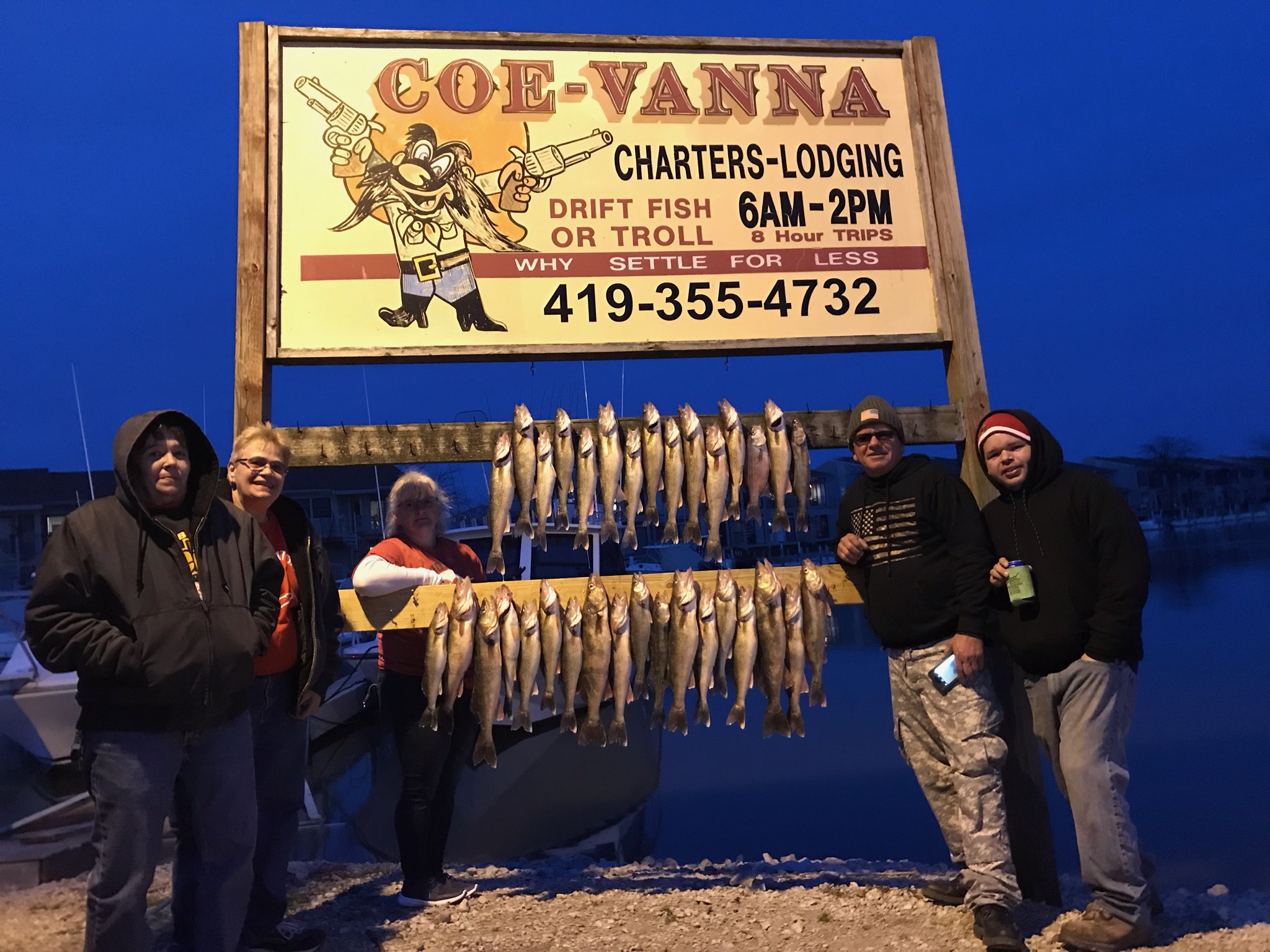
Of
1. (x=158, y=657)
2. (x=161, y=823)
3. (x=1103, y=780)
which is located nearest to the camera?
(x=158, y=657)

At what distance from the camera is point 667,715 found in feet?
11.6

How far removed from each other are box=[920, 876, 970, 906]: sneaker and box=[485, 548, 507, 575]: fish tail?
222 centimetres

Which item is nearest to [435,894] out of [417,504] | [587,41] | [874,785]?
[417,504]

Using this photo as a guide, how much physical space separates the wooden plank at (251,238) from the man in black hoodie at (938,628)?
2455 millimetres

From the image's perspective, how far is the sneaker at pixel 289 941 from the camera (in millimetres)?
3295

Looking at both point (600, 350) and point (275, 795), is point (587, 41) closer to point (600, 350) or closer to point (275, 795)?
point (600, 350)

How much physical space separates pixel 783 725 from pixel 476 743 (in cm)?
122

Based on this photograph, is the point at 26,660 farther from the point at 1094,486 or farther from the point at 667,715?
the point at 1094,486

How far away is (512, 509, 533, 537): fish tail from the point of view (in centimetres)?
344

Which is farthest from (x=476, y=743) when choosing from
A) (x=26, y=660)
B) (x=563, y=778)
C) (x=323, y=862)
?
(x=26, y=660)

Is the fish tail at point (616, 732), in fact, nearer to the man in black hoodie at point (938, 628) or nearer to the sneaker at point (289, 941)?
the man in black hoodie at point (938, 628)

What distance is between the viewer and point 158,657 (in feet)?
8.27

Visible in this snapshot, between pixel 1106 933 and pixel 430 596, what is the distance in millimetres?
2735

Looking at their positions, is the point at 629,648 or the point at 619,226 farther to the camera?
the point at 619,226
